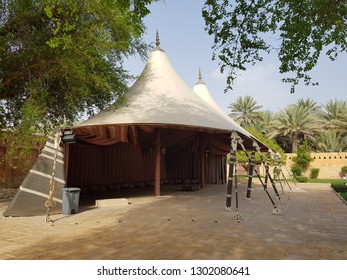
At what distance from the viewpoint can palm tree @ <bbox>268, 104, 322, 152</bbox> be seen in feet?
132

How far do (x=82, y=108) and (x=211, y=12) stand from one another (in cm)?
754

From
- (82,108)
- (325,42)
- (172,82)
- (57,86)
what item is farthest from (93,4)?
(325,42)

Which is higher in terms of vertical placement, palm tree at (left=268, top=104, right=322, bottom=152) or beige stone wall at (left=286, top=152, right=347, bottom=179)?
palm tree at (left=268, top=104, right=322, bottom=152)

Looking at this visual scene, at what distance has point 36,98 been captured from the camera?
1014cm

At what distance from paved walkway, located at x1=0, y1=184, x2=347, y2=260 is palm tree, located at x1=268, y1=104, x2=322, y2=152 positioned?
33.4m

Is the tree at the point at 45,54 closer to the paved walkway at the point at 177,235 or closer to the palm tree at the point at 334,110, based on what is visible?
the paved walkway at the point at 177,235

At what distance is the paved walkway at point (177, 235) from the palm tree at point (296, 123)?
33.4m

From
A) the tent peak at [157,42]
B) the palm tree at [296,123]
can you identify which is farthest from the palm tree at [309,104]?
the tent peak at [157,42]

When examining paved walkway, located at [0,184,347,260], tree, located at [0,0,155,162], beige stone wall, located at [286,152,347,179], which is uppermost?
tree, located at [0,0,155,162]

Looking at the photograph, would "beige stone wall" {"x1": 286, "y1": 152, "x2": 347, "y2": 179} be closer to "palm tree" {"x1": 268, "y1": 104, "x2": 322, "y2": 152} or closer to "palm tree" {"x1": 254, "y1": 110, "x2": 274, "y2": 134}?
"palm tree" {"x1": 268, "y1": 104, "x2": 322, "y2": 152}

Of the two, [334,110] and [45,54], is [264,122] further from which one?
[45,54]

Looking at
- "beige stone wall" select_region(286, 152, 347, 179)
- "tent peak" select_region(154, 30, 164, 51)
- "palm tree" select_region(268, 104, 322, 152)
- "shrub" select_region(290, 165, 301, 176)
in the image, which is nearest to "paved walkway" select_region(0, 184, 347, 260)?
"tent peak" select_region(154, 30, 164, 51)

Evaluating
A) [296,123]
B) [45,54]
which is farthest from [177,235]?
[296,123]

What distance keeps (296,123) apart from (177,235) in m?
38.4
